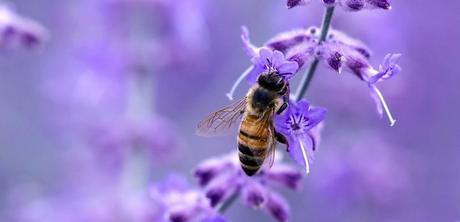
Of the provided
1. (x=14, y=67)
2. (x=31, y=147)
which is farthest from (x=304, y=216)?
(x=14, y=67)

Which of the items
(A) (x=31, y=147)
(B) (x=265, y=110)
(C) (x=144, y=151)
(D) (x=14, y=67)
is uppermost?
(D) (x=14, y=67)

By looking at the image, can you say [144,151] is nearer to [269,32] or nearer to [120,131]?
[120,131]

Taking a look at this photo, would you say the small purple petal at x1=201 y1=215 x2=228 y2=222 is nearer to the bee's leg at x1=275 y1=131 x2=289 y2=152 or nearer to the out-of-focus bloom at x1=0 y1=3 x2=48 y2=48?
the bee's leg at x1=275 y1=131 x2=289 y2=152

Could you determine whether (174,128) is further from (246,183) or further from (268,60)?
(268,60)

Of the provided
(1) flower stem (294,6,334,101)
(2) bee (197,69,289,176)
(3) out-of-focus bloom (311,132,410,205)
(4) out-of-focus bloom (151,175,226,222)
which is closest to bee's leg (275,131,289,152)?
(2) bee (197,69,289,176)

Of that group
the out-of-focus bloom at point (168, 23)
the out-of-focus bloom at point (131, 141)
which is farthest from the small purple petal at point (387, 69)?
the out-of-focus bloom at point (131, 141)

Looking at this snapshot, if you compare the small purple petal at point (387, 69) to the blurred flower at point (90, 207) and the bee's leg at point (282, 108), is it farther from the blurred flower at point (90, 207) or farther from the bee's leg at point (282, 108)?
the blurred flower at point (90, 207)
